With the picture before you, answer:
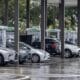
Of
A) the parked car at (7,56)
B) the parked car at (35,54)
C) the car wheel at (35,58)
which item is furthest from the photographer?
the car wheel at (35,58)

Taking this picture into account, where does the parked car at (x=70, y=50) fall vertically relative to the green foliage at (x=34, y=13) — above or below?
below

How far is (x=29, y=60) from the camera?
30172 mm

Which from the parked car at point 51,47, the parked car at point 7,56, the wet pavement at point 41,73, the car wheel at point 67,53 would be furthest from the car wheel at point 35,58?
the car wheel at point 67,53

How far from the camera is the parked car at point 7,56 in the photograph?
86.7ft

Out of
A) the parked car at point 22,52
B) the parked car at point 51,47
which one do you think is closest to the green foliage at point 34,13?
the parked car at point 51,47

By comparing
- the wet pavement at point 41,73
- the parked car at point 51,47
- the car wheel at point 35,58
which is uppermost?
the parked car at point 51,47

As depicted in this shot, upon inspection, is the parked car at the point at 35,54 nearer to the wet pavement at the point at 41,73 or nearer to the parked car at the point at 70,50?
the wet pavement at the point at 41,73

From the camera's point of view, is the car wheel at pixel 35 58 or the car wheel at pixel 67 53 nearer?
the car wheel at pixel 35 58

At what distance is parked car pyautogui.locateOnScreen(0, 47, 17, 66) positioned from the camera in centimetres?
2644

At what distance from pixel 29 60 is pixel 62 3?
7236 millimetres

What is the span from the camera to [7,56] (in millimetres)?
26453

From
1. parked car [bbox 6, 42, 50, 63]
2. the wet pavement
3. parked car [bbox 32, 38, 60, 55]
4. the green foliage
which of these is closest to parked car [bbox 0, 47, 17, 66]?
the wet pavement

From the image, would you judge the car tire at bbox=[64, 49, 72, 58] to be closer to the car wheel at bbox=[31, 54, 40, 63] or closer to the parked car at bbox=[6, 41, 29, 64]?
the car wheel at bbox=[31, 54, 40, 63]

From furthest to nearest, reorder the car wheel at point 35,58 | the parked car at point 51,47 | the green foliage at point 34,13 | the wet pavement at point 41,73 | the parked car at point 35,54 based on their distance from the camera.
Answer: the parked car at point 51,47
the green foliage at point 34,13
the car wheel at point 35,58
the parked car at point 35,54
the wet pavement at point 41,73
